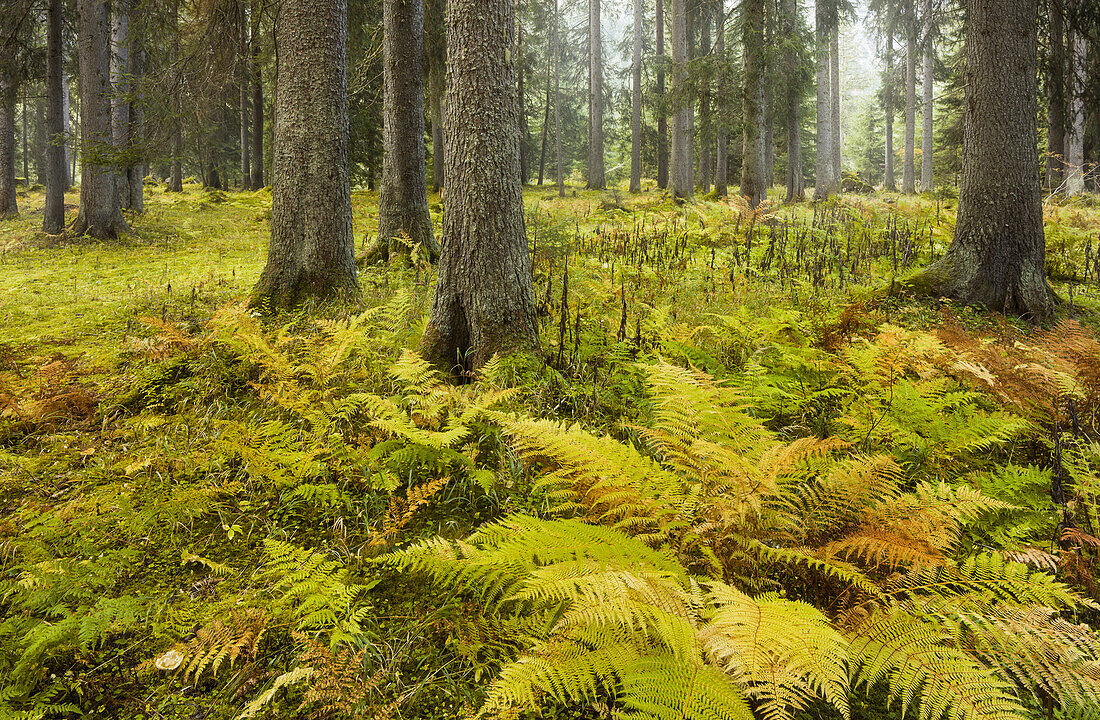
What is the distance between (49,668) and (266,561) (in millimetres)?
743

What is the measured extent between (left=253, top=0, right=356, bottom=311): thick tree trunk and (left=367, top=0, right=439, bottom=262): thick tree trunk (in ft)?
6.78

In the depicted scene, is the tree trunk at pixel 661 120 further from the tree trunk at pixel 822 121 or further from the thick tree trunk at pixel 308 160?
the thick tree trunk at pixel 308 160

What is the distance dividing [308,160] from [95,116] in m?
8.20

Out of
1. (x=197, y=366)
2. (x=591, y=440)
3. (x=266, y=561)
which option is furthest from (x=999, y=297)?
(x=197, y=366)

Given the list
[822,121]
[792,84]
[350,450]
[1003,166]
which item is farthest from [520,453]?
[822,121]

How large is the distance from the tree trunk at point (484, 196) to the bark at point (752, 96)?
8185 mm

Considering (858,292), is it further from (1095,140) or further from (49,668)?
(1095,140)

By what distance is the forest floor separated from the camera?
1944 millimetres

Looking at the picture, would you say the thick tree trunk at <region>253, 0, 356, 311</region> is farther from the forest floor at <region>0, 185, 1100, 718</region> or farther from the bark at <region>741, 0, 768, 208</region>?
the bark at <region>741, 0, 768, 208</region>

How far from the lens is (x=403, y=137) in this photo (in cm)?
779

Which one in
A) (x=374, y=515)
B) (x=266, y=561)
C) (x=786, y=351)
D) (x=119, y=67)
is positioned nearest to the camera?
(x=266, y=561)

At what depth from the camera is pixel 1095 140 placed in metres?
14.9

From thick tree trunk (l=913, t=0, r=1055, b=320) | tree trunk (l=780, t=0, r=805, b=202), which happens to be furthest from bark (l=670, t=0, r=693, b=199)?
thick tree trunk (l=913, t=0, r=1055, b=320)

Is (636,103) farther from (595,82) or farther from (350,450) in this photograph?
(350,450)
